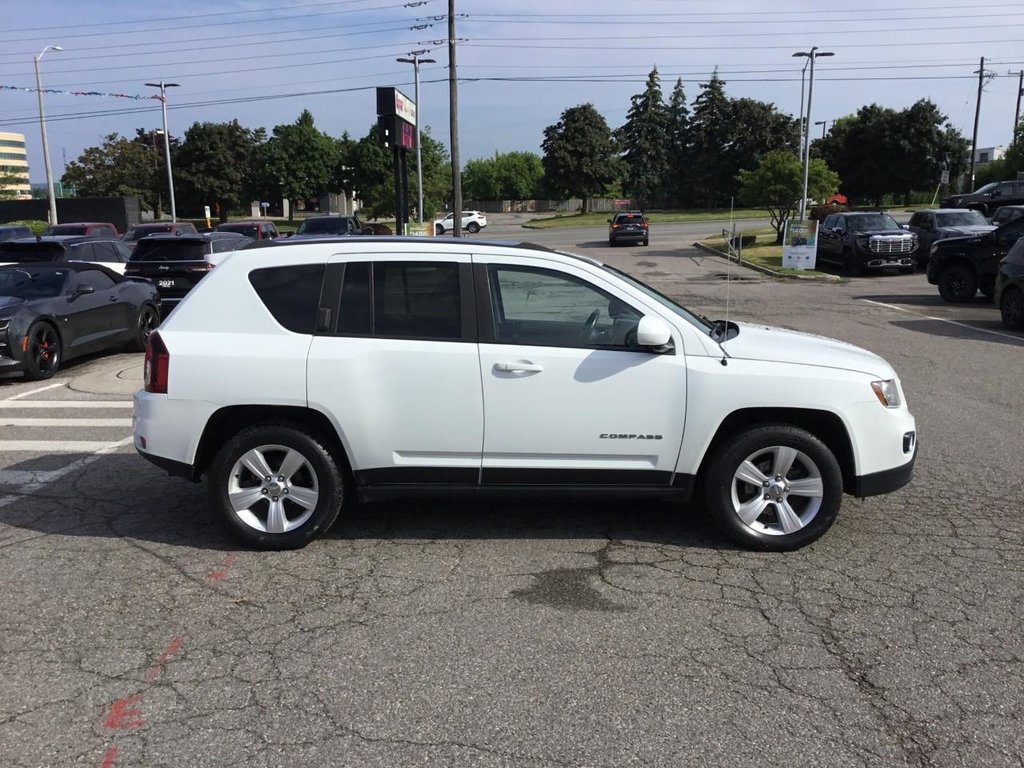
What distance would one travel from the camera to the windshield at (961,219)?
25828mm

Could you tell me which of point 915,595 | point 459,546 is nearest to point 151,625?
point 459,546

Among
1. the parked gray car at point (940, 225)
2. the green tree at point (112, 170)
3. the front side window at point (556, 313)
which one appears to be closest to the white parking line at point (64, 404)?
the front side window at point (556, 313)

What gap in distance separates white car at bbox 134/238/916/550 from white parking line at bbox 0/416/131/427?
3904 mm

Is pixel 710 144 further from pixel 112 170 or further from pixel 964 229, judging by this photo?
pixel 964 229

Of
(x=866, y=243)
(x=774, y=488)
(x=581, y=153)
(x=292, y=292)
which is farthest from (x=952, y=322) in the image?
(x=581, y=153)

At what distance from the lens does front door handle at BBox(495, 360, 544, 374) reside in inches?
195

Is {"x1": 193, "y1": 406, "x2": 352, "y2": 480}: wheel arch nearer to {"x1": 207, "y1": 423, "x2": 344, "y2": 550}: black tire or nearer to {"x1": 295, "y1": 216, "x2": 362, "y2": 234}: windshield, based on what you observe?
{"x1": 207, "y1": 423, "x2": 344, "y2": 550}: black tire

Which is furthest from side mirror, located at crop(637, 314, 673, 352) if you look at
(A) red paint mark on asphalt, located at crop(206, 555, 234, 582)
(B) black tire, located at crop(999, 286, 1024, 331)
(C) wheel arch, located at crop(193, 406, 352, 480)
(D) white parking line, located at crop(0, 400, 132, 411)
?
(B) black tire, located at crop(999, 286, 1024, 331)

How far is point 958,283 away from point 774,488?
15.9 m

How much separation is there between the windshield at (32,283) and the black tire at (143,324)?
144cm

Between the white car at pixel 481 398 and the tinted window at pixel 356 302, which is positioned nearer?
the white car at pixel 481 398

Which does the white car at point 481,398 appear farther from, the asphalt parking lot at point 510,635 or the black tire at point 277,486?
the asphalt parking lot at point 510,635

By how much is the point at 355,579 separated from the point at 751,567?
86.1 inches

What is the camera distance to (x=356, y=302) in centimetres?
513
